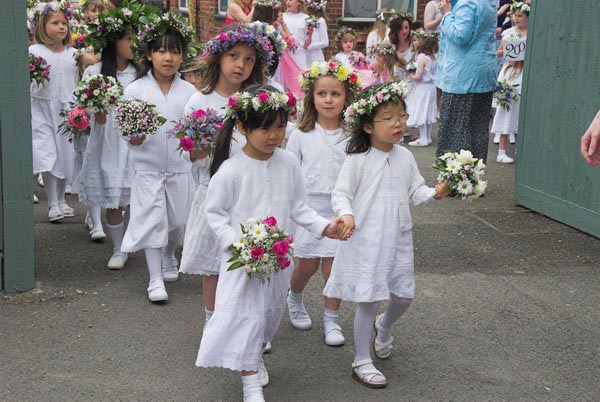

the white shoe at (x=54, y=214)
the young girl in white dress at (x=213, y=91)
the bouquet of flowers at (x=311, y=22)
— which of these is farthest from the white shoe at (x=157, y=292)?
the bouquet of flowers at (x=311, y=22)

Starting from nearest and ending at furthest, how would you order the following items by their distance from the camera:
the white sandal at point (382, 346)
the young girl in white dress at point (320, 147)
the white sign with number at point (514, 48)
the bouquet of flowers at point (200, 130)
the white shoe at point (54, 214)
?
the bouquet of flowers at point (200, 130) < the white sandal at point (382, 346) < the young girl in white dress at point (320, 147) < the white shoe at point (54, 214) < the white sign with number at point (514, 48)

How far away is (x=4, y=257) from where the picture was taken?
20.3 ft

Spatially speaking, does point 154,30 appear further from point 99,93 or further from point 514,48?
point 514,48

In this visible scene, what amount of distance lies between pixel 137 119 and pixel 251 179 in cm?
173

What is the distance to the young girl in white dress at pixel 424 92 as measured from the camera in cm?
1345

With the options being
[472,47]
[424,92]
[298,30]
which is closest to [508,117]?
[424,92]

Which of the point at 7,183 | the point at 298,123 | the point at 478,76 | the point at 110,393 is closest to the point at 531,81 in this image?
the point at 478,76

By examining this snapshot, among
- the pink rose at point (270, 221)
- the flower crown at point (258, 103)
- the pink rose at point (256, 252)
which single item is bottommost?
the pink rose at point (256, 252)

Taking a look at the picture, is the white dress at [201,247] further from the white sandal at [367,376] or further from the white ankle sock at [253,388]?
the white sandal at [367,376]

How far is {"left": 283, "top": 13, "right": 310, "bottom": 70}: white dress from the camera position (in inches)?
573

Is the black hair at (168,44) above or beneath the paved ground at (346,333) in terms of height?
above

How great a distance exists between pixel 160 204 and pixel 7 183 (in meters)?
1.04

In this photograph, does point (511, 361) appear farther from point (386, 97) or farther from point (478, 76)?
point (478, 76)

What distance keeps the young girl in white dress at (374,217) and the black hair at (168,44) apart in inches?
72.6
